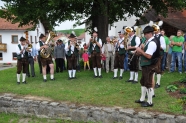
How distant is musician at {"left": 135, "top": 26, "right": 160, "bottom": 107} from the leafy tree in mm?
5891

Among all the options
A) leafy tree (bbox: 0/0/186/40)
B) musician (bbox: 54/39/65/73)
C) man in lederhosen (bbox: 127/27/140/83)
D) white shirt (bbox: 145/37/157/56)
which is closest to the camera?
white shirt (bbox: 145/37/157/56)

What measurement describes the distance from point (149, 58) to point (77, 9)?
28.1ft

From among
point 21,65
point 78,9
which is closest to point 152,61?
point 21,65

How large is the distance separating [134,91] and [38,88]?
3.82m

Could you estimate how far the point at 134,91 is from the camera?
8492 millimetres

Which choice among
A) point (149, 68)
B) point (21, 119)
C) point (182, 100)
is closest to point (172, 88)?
point (182, 100)

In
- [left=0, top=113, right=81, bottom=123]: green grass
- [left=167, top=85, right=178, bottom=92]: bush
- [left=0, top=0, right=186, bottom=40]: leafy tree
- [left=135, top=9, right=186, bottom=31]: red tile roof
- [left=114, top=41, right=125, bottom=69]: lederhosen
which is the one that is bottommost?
[left=0, top=113, right=81, bottom=123]: green grass

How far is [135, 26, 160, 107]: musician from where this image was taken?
→ 20.7 feet

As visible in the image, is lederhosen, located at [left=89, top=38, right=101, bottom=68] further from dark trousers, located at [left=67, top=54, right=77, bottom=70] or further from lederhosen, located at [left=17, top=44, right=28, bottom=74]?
lederhosen, located at [left=17, top=44, right=28, bottom=74]

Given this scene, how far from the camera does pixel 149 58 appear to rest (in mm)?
6387

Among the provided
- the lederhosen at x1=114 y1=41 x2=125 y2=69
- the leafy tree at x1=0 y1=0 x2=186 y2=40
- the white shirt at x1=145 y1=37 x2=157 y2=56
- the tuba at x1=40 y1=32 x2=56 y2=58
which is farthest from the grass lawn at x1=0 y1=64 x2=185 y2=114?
the leafy tree at x1=0 y1=0 x2=186 y2=40

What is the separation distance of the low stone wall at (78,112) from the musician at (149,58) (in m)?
0.69

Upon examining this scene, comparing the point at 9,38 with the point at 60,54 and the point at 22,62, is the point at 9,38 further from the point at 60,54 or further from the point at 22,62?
the point at 22,62

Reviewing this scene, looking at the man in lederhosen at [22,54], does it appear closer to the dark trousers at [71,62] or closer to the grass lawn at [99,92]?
the grass lawn at [99,92]
